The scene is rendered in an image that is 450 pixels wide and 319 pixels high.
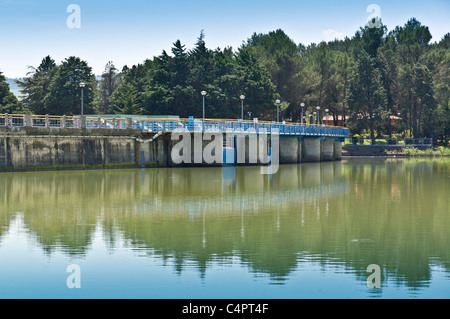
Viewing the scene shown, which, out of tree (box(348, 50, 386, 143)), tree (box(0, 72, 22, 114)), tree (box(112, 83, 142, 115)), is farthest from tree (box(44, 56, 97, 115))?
tree (box(348, 50, 386, 143))

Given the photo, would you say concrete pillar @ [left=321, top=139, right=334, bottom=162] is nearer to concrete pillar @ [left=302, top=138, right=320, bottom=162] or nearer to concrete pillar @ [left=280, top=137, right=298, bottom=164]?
concrete pillar @ [left=302, top=138, right=320, bottom=162]

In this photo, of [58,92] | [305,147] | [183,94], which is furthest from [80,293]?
[58,92]

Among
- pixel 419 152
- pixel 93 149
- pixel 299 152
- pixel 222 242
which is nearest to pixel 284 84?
pixel 419 152

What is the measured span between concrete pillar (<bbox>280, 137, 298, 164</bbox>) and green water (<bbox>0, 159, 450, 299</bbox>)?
32.5 m

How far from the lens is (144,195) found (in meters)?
32.5

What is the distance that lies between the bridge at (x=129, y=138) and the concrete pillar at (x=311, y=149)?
3335 mm

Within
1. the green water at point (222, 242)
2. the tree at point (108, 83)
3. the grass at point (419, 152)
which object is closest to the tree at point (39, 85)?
the tree at point (108, 83)

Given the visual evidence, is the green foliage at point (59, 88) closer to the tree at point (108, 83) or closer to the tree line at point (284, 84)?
the tree line at point (284, 84)

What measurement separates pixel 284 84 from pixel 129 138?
55.3m

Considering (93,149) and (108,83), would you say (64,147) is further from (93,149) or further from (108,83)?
(108,83)

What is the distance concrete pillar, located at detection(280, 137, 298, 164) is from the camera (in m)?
68.2

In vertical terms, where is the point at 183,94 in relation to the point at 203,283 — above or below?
above
